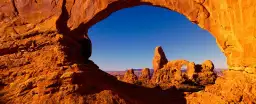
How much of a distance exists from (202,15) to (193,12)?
459 millimetres

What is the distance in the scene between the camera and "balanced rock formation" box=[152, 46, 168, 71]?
53.9 metres

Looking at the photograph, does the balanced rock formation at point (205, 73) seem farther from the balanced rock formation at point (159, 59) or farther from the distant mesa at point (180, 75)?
the balanced rock formation at point (159, 59)

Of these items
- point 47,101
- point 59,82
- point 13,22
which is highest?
point 13,22

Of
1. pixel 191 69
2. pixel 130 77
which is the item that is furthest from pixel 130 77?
pixel 191 69

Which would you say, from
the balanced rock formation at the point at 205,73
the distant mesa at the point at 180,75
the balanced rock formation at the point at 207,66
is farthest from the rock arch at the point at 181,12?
the balanced rock formation at the point at 207,66

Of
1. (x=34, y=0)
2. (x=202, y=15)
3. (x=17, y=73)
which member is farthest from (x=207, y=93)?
(x=34, y=0)

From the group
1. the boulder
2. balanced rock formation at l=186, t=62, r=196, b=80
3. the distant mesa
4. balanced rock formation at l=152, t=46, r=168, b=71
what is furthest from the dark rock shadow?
balanced rock formation at l=152, t=46, r=168, b=71

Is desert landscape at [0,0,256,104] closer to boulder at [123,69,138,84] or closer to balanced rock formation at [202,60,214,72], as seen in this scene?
boulder at [123,69,138,84]

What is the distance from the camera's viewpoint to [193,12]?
13.5 m

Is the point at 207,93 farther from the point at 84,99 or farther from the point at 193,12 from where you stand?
the point at 84,99

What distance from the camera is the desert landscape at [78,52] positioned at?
10.1 m

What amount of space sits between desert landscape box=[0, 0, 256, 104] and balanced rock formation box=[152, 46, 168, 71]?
3890 cm

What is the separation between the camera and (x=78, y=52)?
13023 millimetres

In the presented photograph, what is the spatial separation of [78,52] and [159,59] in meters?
42.0
